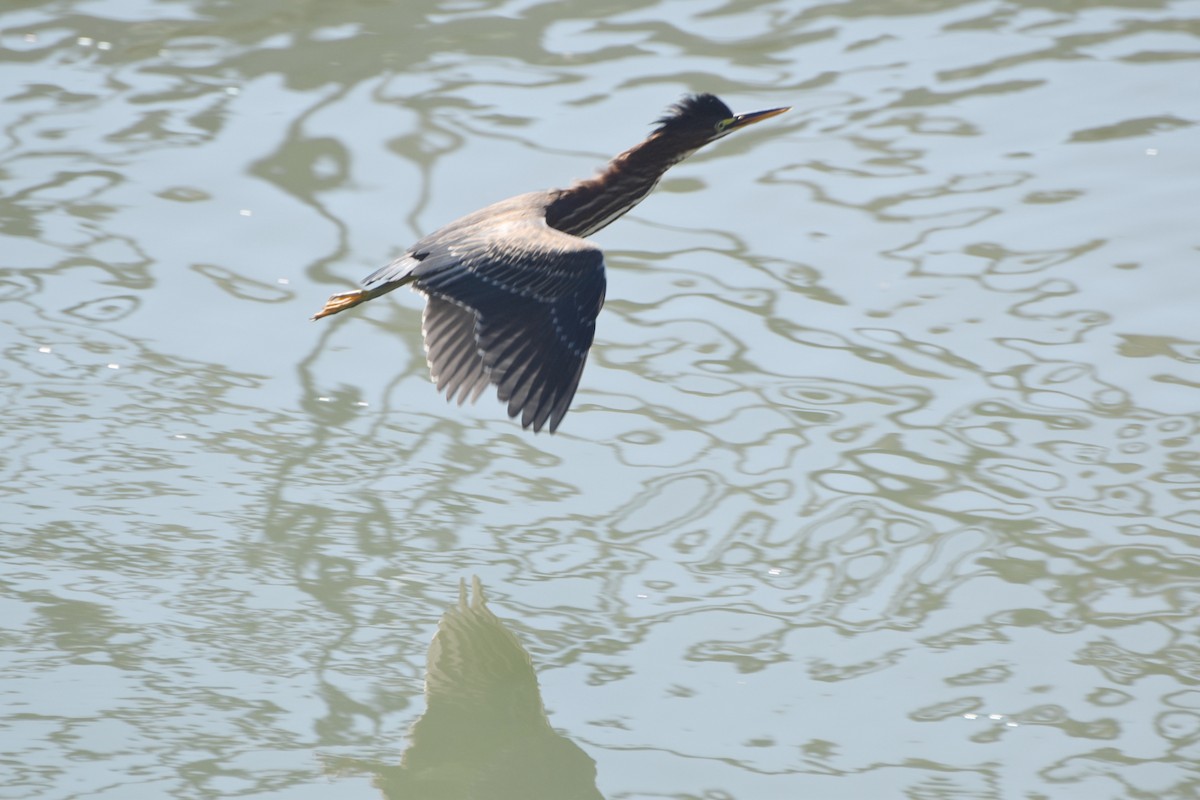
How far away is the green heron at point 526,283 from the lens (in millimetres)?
5070

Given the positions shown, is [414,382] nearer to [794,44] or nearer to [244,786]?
[244,786]

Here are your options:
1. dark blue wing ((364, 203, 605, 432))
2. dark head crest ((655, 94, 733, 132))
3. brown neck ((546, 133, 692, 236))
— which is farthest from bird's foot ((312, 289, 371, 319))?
dark head crest ((655, 94, 733, 132))

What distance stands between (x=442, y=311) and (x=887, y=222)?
2467 millimetres

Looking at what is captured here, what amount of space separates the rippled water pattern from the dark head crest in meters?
0.82

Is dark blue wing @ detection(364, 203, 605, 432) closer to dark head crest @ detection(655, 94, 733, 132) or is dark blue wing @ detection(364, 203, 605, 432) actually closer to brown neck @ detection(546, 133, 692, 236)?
brown neck @ detection(546, 133, 692, 236)

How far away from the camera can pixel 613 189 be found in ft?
21.6

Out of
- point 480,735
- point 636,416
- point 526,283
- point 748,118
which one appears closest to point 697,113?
point 748,118

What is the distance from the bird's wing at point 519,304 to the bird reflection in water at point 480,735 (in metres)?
0.74

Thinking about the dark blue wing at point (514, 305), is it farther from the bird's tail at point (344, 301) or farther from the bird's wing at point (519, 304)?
the bird's tail at point (344, 301)

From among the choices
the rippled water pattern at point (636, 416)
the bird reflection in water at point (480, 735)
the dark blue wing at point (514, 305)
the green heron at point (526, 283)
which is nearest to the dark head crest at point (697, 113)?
the green heron at point (526, 283)

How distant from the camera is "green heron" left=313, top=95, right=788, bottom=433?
16.6 ft

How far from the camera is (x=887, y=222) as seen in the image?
24.7ft

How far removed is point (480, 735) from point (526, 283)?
142cm

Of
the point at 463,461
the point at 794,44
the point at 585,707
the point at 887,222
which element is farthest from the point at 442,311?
the point at 794,44
